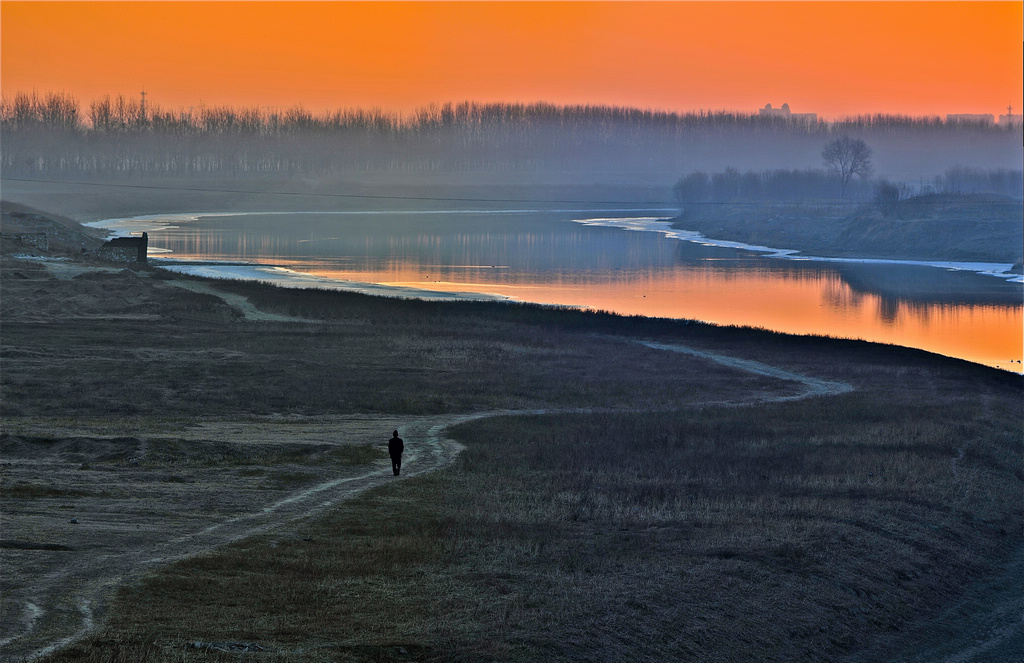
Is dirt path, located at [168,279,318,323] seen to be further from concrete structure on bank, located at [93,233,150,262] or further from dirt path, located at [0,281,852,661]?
dirt path, located at [0,281,852,661]

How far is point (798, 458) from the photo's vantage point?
1116 inches

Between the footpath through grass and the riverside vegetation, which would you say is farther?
the riverside vegetation

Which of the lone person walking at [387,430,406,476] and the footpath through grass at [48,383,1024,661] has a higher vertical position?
the lone person walking at [387,430,406,476]

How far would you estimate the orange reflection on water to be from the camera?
64438 millimetres

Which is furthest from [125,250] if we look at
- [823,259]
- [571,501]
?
[823,259]

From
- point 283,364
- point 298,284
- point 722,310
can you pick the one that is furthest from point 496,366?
point 298,284

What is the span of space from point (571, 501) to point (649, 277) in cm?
7727

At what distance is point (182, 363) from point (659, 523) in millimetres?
23891

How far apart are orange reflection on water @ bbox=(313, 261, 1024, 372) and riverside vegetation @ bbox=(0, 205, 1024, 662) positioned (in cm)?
1438

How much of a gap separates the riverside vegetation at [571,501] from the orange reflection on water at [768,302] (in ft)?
47.2

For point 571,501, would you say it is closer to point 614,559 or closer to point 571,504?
point 571,504

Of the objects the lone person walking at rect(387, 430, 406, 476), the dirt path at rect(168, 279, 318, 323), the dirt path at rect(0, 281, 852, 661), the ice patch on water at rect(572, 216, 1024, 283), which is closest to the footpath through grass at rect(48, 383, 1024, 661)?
the dirt path at rect(0, 281, 852, 661)

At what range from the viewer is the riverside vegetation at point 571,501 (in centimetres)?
1605

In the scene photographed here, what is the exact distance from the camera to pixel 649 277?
99188 millimetres
